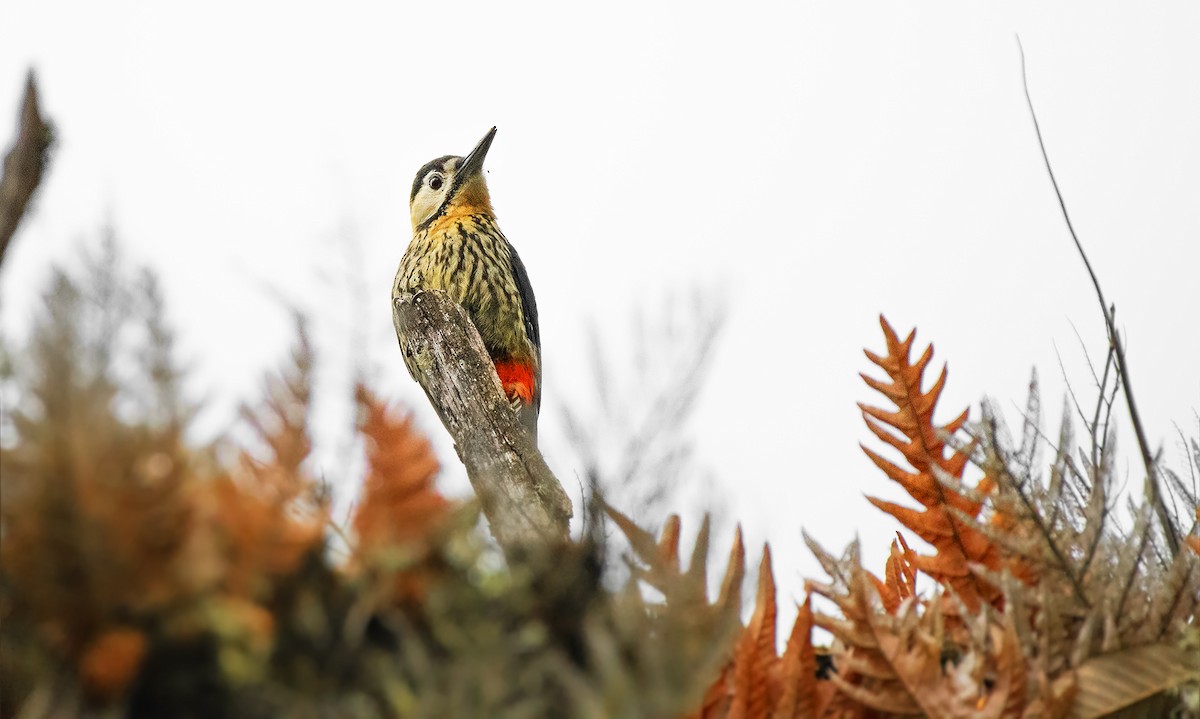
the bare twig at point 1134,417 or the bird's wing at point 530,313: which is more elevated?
the bird's wing at point 530,313

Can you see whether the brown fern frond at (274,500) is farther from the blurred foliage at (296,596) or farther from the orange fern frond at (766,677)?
the orange fern frond at (766,677)

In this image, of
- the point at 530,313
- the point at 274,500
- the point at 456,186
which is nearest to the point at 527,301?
the point at 530,313

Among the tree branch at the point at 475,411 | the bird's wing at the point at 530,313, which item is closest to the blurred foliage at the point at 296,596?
the tree branch at the point at 475,411

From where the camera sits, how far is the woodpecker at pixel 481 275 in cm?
584

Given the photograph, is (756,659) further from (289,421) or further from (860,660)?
(289,421)

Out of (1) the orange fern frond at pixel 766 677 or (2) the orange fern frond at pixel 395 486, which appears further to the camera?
(1) the orange fern frond at pixel 766 677

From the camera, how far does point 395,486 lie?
A: 2.91ft

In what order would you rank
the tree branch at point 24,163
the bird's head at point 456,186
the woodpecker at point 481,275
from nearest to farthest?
1. the tree branch at point 24,163
2. the woodpecker at point 481,275
3. the bird's head at point 456,186

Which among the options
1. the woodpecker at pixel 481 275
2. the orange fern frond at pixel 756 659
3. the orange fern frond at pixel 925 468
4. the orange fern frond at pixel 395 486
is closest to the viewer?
the orange fern frond at pixel 395 486

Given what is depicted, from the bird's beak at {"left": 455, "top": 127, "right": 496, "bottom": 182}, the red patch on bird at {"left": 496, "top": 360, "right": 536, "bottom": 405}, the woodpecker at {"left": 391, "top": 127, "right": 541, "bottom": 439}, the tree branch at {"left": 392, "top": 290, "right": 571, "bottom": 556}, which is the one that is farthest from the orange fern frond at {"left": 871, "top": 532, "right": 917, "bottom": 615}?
the bird's beak at {"left": 455, "top": 127, "right": 496, "bottom": 182}

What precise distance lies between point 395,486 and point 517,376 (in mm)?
4953

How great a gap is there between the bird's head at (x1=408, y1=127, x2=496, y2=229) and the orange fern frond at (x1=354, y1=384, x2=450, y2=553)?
5795 millimetres

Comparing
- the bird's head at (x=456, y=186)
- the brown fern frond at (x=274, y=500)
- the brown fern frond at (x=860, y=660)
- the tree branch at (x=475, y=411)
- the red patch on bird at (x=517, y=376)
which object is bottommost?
the brown fern frond at (x=860, y=660)

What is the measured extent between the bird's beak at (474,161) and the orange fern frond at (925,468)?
17.9ft
